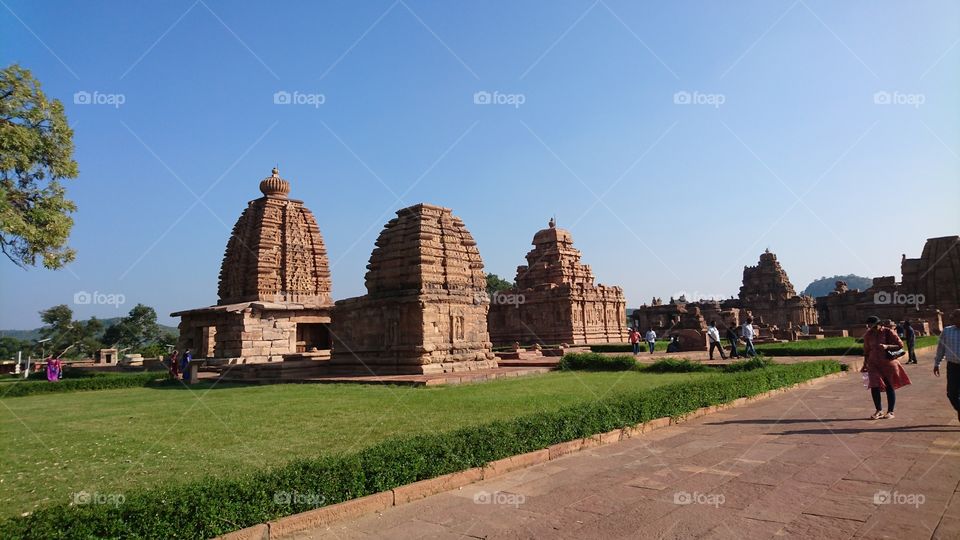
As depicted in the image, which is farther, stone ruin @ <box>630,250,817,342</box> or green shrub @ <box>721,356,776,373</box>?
stone ruin @ <box>630,250,817,342</box>

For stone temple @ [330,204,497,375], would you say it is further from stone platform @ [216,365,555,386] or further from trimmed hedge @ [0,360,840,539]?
trimmed hedge @ [0,360,840,539]

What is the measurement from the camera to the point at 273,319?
A: 24.6 m

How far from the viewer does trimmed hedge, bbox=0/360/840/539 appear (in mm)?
3678

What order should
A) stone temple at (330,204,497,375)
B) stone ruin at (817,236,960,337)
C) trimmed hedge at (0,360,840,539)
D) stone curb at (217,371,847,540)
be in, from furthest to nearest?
1. stone ruin at (817,236,960,337)
2. stone temple at (330,204,497,375)
3. stone curb at (217,371,847,540)
4. trimmed hedge at (0,360,840,539)

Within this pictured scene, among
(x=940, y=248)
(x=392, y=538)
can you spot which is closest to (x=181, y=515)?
(x=392, y=538)

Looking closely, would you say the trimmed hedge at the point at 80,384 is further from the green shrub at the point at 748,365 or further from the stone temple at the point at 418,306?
the green shrub at the point at 748,365

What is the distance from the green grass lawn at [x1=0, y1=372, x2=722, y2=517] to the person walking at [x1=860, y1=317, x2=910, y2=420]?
410 cm

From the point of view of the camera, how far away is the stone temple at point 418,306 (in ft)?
56.4

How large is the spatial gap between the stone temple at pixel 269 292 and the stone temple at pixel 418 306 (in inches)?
241

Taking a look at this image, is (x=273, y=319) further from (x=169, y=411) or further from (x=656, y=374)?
(x=656, y=374)

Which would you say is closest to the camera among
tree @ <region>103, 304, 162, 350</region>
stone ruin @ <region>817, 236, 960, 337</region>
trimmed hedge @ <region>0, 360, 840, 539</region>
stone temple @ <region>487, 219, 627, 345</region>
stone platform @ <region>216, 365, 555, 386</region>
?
trimmed hedge @ <region>0, 360, 840, 539</region>

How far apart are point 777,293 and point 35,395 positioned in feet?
170

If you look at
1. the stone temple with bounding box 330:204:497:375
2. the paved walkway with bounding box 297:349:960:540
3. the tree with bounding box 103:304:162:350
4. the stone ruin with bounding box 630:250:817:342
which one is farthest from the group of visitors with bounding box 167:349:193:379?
the tree with bounding box 103:304:162:350

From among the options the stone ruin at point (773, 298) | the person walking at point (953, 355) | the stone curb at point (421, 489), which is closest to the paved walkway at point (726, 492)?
the stone curb at point (421, 489)
